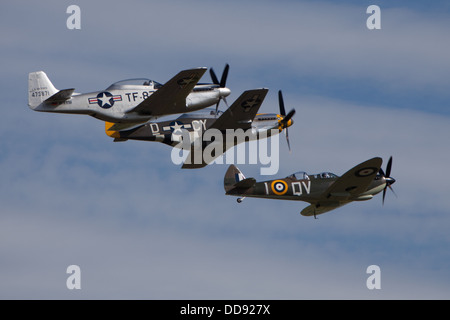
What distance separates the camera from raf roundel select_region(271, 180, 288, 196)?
203 feet

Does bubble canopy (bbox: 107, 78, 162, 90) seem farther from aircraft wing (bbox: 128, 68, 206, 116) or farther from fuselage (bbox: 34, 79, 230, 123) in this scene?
aircraft wing (bbox: 128, 68, 206, 116)

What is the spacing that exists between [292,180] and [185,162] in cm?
652

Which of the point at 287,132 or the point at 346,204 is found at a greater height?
the point at 287,132

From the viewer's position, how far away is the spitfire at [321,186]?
6159cm

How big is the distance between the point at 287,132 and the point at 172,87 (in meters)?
8.83

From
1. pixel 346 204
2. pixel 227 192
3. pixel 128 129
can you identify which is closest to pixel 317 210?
pixel 346 204

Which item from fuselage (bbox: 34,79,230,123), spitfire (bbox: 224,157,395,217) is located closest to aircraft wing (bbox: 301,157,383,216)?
spitfire (bbox: 224,157,395,217)

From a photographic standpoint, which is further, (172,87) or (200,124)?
(200,124)

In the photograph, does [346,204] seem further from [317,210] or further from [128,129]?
[128,129]

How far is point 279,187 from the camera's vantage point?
62.0m

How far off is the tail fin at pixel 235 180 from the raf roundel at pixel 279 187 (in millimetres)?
1229

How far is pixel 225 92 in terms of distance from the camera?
203 feet

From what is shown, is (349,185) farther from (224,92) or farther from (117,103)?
(117,103)

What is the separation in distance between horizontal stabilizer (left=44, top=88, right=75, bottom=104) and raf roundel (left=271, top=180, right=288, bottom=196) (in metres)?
12.4
